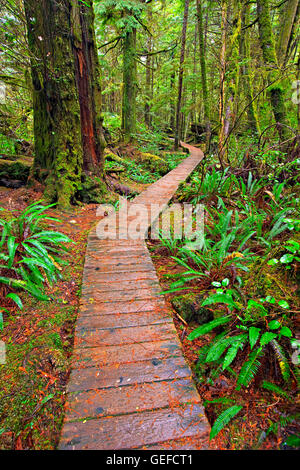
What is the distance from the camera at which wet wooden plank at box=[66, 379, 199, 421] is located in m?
1.60

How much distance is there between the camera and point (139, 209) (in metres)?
5.04

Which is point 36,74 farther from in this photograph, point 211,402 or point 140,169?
point 211,402

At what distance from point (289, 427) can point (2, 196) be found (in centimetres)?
567

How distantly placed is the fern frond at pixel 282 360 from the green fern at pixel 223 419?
39cm

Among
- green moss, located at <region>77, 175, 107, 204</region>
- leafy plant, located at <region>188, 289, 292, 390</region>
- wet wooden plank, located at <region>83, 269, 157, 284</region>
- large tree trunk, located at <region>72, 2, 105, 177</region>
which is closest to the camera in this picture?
leafy plant, located at <region>188, 289, 292, 390</region>

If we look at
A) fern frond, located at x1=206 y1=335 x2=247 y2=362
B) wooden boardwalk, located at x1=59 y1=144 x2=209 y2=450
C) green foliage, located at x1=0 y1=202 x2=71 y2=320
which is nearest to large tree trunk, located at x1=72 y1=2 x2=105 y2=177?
green foliage, located at x1=0 y1=202 x2=71 y2=320

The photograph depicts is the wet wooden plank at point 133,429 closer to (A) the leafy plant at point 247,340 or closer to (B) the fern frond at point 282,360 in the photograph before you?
(A) the leafy plant at point 247,340

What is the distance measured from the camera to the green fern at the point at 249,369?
1723mm

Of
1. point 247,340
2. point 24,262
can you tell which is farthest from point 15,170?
point 247,340

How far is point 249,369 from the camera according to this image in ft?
5.80

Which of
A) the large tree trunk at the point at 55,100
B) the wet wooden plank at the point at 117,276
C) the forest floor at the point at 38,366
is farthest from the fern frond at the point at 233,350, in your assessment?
the large tree trunk at the point at 55,100

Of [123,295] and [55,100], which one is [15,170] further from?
[123,295]

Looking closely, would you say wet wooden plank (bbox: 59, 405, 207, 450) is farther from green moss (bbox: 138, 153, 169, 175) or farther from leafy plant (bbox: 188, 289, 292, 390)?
green moss (bbox: 138, 153, 169, 175)

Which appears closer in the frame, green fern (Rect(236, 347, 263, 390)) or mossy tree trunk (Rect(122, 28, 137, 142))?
green fern (Rect(236, 347, 263, 390))
